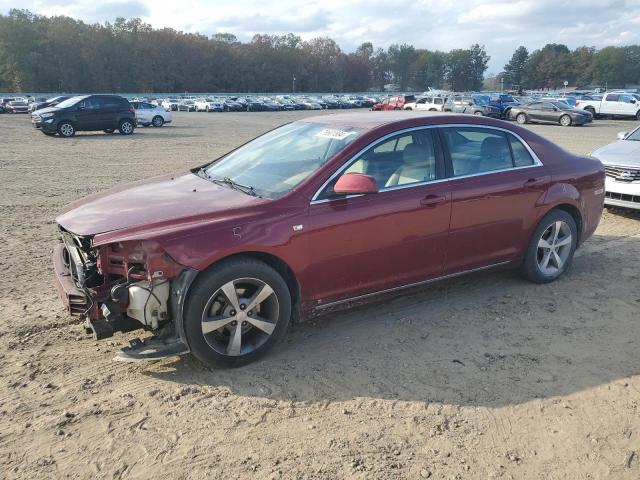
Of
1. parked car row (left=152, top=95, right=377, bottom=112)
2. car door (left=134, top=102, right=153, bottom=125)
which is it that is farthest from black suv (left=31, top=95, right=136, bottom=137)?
parked car row (left=152, top=95, right=377, bottom=112)

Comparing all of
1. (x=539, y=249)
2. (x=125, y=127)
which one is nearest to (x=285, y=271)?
(x=539, y=249)

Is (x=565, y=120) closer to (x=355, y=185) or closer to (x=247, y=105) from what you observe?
(x=355, y=185)

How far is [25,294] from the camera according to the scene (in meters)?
5.09

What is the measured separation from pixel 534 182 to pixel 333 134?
6.56 feet

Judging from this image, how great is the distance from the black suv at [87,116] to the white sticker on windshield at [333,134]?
2063cm

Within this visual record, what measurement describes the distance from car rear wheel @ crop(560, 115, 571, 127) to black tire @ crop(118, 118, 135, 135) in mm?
23385

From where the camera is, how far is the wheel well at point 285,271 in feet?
12.6

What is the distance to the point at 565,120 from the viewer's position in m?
31.5

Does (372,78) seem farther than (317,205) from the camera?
Yes

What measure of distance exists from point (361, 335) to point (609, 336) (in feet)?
6.53

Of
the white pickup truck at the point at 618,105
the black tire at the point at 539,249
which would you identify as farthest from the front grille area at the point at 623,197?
the white pickup truck at the point at 618,105

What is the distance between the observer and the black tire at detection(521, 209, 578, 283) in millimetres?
5289

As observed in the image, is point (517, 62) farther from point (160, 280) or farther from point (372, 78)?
point (160, 280)

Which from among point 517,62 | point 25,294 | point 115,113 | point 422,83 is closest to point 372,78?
point 422,83
